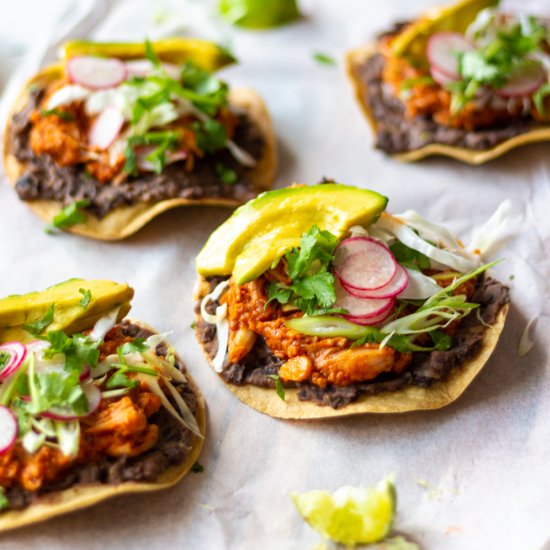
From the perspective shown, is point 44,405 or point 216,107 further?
point 216,107

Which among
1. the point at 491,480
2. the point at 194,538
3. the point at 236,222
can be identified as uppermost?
the point at 236,222

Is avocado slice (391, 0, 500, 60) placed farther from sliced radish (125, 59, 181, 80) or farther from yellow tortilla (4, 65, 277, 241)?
sliced radish (125, 59, 181, 80)

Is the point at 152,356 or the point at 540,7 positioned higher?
the point at 152,356

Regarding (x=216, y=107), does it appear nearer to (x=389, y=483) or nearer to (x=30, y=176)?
(x=30, y=176)

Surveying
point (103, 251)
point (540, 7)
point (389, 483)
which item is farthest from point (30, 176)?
point (540, 7)

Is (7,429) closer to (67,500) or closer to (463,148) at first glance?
(67,500)

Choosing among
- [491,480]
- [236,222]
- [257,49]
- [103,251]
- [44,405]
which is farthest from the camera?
[257,49]

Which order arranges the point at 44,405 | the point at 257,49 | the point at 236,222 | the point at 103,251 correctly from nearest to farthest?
the point at 44,405 → the point at 236,222 → the point at 103,251 → the point at 257,49
